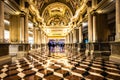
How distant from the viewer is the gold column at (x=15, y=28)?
37.2 feet

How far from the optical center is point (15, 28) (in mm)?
11477

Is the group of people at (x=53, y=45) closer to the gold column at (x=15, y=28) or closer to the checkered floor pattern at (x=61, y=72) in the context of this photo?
the gold column at (x=15, y=28)

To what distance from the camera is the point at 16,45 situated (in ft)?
35.6

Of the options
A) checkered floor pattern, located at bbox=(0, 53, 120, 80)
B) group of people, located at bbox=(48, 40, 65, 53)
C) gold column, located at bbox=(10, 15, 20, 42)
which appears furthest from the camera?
group of people, located at bbox=(48, 40, 65, 53)

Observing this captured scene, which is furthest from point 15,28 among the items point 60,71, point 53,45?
point 60,71

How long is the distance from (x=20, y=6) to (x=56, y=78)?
345 inches

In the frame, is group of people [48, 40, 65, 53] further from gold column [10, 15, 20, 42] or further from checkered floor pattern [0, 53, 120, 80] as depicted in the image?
checkered floor pattern [0, 53, 120, 80]

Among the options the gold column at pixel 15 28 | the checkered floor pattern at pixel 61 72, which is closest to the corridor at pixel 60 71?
the checkered floor pattern at pixel 61 72

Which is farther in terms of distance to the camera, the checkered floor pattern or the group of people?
the group of people

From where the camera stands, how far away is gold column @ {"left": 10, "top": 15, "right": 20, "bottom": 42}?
11.3 metres

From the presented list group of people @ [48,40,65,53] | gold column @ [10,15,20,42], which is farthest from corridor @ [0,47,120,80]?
group of people @ [48,40,65,53]

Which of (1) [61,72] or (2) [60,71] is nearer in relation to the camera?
(1) [61,72]

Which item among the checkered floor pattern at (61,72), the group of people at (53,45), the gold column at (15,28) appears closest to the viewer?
the checkered floor pattern at (61,72)

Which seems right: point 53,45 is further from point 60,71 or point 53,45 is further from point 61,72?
point 61,72
